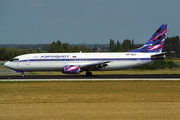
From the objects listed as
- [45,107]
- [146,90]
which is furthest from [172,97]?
[45,107]

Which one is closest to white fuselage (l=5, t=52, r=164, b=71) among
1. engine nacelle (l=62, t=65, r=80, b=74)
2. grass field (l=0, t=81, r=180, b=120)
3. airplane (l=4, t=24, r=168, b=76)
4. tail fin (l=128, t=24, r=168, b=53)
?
airplane (l=4, t=24, r=168, b=76)

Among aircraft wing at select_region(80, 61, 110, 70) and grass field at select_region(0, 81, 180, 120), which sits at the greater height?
aircraft wing at select_region(80, 61, 110, 70)

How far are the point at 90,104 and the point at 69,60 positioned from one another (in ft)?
71.2

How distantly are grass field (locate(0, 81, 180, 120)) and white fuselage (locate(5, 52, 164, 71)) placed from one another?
14.7m

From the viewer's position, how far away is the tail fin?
139 feet

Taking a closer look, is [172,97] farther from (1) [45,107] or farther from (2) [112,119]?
(1) [45,107]

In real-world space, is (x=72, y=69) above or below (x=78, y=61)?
below

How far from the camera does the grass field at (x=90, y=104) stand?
15359 millimetres

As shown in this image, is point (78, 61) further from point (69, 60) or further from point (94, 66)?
point (94, 66)

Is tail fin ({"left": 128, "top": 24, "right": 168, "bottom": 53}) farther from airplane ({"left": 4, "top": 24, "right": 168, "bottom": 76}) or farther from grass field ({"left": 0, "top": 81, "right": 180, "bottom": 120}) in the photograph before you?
grass field ({"left": 0, "top": 81, "right": 180, "bottom": 120})

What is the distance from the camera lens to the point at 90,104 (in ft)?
61.0

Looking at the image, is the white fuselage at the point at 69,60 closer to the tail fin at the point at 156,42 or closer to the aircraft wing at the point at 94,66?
the aircraft wing at the point at 94,66

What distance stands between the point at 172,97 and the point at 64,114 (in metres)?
9.81

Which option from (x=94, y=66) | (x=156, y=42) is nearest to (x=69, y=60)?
(x=94, y=66)
